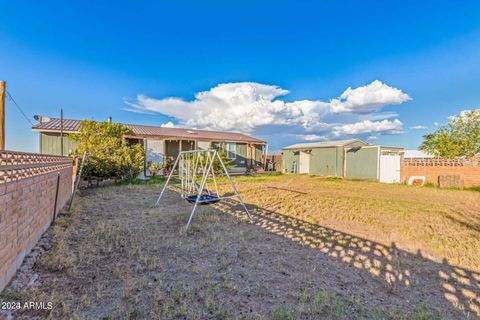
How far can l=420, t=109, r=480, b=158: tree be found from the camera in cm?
1527

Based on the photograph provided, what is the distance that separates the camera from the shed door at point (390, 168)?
12344 millimetres

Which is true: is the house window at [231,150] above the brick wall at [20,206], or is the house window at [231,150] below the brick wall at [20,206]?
above

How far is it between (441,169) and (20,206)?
51.2 ft

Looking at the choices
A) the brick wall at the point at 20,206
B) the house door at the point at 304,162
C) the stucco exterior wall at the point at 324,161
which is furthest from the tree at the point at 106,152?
the stucco exterior wall at the point at 324,161

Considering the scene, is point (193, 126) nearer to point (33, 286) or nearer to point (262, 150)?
point (262, 150)

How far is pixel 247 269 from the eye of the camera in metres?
2.88

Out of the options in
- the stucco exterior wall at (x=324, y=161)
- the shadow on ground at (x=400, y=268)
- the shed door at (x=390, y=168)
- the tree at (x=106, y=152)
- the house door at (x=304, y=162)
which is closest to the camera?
the shadow on ground at (x=400, y=268)

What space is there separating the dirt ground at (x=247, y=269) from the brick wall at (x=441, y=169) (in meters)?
7.17

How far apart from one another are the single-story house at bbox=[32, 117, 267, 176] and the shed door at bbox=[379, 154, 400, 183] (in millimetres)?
8323

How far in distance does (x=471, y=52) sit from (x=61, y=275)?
1657cm

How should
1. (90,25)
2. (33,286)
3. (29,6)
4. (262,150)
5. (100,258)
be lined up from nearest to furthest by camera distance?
(33,286) → (100,258) → (29,6) → (90,25) → (262,150)

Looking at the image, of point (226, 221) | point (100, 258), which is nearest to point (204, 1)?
point (226, 221)

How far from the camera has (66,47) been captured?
8898mm

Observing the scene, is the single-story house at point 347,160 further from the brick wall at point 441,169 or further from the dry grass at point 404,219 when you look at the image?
the dry grass at point 404,219
